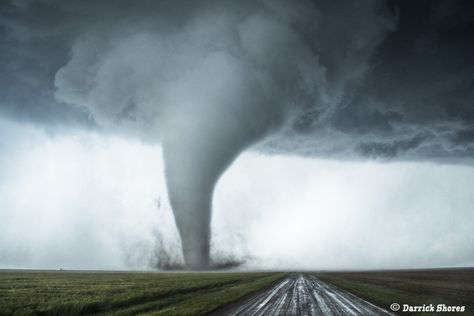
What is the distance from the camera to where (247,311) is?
22.3 metres

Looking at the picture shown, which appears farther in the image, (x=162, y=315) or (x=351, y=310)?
(x=351, y=310)

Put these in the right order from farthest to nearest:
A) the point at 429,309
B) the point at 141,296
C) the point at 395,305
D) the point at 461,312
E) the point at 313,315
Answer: the point at 141,296 < the point at 395,305 < the point at 429,309 < the point at 461,312 < the point at 313,315

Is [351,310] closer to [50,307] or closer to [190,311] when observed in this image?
[190,311]

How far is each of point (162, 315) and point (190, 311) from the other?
89.7 inches

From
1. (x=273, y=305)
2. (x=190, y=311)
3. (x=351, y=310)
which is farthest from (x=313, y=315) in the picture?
(x=190, y=311)

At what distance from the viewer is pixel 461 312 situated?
2186 centimetres

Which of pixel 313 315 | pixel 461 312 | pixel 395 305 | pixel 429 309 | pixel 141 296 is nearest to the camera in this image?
pixel 313 315

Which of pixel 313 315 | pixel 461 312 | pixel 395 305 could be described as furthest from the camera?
pixel 395 305

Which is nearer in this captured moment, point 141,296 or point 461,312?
point 461,312

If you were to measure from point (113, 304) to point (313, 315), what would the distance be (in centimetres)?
1494

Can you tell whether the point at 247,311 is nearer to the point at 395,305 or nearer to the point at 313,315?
the point at 313,315

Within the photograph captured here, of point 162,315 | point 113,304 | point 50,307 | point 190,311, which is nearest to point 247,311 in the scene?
point 190,311

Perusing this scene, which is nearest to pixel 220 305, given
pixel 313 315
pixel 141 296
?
pixel 313 315

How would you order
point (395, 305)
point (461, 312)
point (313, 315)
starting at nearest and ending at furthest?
point (313, 315)
point (461, 312)
point (395, 305)
